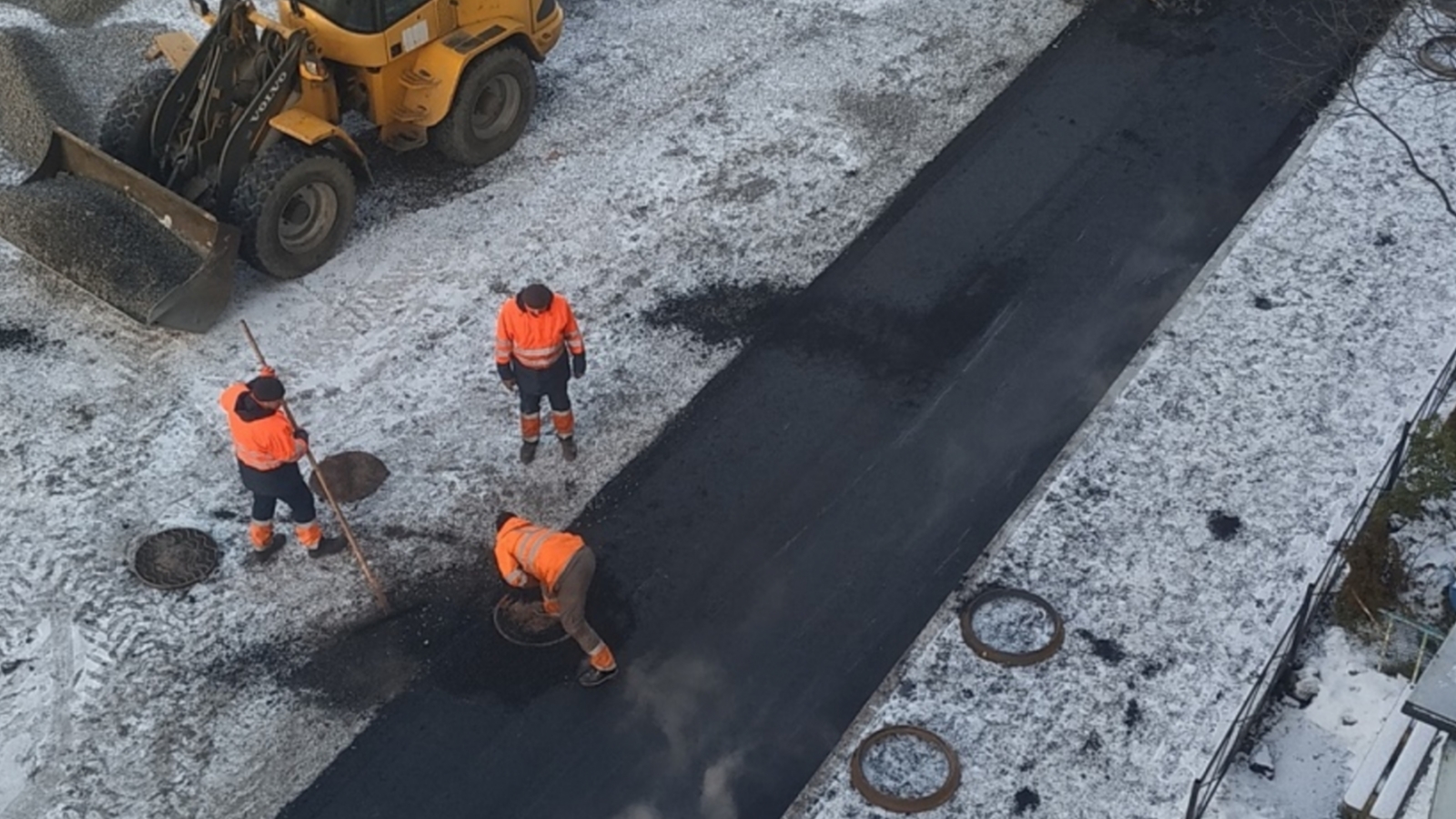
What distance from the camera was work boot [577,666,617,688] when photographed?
28.8 ft

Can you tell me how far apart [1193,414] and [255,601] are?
21.4 ft

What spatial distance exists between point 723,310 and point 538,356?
2.16m

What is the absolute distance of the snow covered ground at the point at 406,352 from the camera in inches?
340

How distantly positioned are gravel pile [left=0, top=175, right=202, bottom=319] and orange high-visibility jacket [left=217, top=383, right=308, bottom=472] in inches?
92.4

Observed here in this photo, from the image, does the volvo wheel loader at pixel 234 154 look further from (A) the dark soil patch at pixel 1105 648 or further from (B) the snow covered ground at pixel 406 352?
(A) the dark soil patch at pixel 1105 648

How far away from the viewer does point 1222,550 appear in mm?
9492

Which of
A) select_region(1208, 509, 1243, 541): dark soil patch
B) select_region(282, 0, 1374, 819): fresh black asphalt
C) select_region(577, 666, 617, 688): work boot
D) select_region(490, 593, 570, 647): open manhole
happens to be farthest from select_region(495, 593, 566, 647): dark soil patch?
select_region(1208, 509, 1243, 541): dark soil patch

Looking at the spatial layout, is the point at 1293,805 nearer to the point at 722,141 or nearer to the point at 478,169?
the point at 722,141

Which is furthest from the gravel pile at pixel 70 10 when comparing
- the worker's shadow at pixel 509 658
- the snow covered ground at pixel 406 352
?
the worker's shadow at pixel 509 658

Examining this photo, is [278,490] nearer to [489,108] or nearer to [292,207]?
[292,207]

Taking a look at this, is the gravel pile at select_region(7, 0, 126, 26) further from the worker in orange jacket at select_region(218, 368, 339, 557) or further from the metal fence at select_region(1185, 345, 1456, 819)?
the metal fence at select_region(1185, 345, 1456, 819)

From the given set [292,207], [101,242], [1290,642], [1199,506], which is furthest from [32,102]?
[1290,642]

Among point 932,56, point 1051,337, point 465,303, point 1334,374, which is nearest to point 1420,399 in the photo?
point 1334,374

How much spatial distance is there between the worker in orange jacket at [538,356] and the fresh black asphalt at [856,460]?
0.65 m
